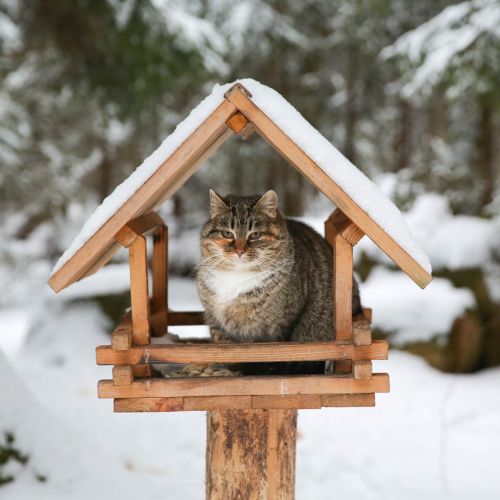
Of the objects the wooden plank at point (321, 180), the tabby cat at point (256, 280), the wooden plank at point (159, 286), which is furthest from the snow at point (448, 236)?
the wooden plank at point (321, 180)

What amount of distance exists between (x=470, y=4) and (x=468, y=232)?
8.20 feet

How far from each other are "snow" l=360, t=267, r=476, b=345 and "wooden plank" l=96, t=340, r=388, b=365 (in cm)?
459

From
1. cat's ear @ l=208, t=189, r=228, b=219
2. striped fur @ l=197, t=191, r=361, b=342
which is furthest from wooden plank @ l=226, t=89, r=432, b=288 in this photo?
cat's ear @ l=208, t=189, r=228, b=219

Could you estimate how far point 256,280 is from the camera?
2.82m

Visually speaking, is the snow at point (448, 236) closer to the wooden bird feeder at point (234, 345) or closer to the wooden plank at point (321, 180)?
the wooden bird feeder at point (234, 345)

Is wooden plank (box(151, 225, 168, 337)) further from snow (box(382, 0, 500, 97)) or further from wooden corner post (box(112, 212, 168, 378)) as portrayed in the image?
snow (box(382, 0, 500, 97))

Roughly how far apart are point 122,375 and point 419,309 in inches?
198

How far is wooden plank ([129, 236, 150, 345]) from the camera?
2664mm

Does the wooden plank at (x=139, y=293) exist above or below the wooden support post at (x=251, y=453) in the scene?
above

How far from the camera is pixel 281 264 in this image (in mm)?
2836

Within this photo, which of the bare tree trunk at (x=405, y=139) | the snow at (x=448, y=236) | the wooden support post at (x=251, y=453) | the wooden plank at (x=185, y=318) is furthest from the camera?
the bare tree trunk at (x=405, y=139)

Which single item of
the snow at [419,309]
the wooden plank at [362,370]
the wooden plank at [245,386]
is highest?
the snow at [419,309]

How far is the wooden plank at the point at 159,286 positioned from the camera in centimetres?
346

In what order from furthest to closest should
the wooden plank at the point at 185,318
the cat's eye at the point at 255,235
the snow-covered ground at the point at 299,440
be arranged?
the snow-covered ground at the point at 299,440
the wooden plank at the point at 185,318
the cat's eye at the point at 255,235
